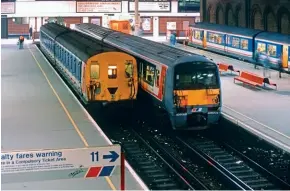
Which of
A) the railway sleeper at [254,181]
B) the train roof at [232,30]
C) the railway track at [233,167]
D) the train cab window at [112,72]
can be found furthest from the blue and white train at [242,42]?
the railway sleeper at [254,181]

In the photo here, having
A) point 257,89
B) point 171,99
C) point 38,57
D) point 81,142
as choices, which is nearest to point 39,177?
point 81,142

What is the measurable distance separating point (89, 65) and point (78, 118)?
201 centimetres

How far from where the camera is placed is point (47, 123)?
18.4 m

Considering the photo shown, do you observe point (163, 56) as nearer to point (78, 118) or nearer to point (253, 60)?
point (78, 118)

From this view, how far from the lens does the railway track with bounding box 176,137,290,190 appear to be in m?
12.9

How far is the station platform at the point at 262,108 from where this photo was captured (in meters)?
17.2

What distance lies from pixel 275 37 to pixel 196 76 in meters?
17.3

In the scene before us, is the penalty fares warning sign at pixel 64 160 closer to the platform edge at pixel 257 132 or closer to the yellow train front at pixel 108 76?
the platform edge at pixel 257 132

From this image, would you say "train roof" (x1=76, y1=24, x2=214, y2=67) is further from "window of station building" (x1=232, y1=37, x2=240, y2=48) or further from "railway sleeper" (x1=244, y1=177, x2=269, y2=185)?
"window of station building" (x1=232, y1=37, x2=240, y2=48)

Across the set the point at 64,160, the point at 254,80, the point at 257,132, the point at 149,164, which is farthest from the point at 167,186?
the point at 254,80

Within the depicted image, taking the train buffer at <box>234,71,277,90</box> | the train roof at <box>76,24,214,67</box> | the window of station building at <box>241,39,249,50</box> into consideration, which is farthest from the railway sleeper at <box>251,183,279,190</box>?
the window of station building at <box>241,39,249,50</box>

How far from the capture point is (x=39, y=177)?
40.9 ft

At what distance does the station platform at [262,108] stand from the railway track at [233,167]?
4.84ft

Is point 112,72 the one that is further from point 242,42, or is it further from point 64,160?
point 242,42
